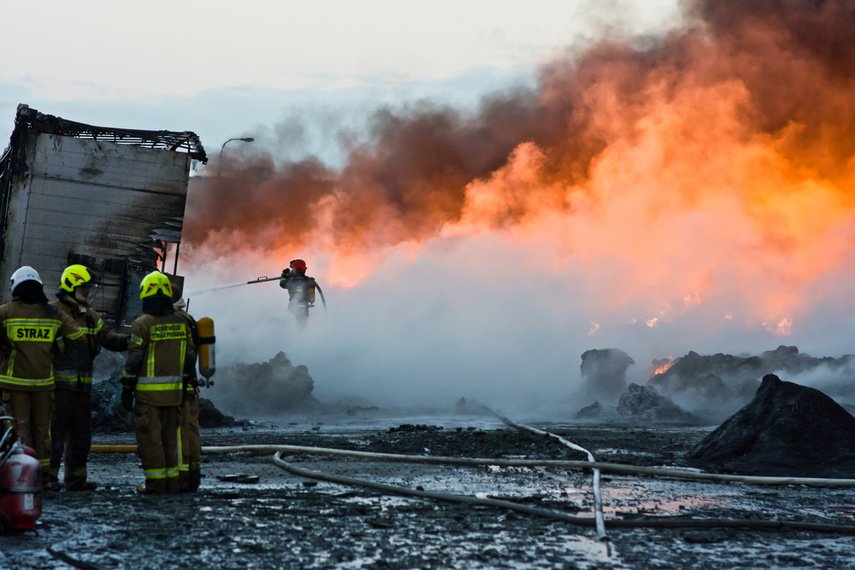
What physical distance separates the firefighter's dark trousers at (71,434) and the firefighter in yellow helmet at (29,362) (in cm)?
22

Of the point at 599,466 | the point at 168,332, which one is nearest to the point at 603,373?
the point at 599,466

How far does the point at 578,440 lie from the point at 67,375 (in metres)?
7.33

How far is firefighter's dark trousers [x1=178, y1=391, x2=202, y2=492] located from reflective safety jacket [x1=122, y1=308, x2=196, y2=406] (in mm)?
200

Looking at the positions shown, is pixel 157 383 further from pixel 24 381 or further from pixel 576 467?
pixel 576 467

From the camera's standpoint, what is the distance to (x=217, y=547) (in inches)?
186

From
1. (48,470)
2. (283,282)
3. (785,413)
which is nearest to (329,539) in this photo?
(48,470)

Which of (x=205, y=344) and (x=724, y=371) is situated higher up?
(x=724, y=371)

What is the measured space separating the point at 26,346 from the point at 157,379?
103 cm

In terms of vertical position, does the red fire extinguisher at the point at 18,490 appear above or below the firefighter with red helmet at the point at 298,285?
below

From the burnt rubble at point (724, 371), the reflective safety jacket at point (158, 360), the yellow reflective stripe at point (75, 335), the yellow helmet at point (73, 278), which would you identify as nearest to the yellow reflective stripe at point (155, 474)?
the reflective safety jacket at point (158, 360)

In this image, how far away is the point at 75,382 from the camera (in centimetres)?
709

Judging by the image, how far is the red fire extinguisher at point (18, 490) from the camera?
4891 mm

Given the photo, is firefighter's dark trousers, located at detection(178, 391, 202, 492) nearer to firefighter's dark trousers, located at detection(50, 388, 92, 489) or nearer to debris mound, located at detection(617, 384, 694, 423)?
firefighter's dark trousers, located at detection(50, 388, 92, 489)

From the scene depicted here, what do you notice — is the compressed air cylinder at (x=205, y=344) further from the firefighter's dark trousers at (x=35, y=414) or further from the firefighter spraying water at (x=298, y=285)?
the firefighter spraying water at (x=298, y=285)
